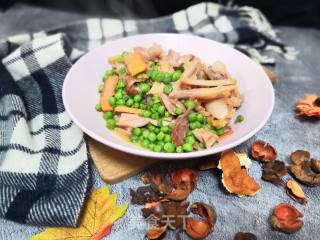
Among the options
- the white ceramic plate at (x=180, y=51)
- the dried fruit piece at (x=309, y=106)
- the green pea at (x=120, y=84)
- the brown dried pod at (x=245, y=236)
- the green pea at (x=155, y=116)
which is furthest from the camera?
the dried fruit piece at (x=309, y=106)

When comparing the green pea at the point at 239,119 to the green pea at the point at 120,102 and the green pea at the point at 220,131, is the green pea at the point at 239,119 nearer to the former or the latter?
the green pea at the point at 220,131

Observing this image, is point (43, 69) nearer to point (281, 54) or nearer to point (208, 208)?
point (208, 208)

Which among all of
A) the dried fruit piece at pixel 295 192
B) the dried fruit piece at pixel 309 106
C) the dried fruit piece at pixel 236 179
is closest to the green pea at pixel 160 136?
the dried fruit piece at pixel 236 179

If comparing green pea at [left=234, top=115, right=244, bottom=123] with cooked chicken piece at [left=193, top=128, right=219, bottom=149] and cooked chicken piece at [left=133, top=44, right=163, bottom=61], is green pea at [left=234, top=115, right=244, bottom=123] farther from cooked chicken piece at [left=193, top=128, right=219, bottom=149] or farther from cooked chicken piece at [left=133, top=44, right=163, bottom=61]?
cooked chicken piece at [left=133, top=44, right=163, bottom=61]

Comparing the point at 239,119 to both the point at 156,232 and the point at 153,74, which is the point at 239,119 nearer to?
the point at 153,74

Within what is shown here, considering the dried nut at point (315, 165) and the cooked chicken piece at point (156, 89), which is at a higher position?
the cooked chicken piece at point (156, 89)
